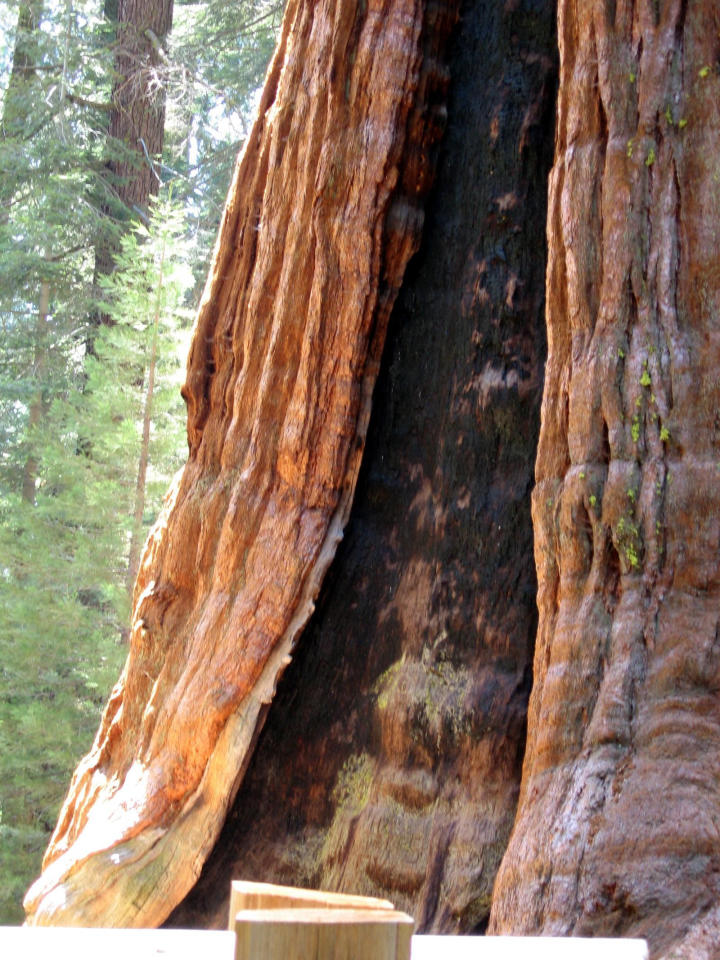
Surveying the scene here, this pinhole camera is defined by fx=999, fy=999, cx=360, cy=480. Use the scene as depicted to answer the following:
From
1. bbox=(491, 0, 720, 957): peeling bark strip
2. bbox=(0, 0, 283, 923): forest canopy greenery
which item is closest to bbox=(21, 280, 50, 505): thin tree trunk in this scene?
bbox=(0, 0, 283, 923): forest canopy greenery

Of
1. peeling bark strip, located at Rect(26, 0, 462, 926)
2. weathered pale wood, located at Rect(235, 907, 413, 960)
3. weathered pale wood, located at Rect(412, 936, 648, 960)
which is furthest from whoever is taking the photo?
peeling bark strip, located at Rect(26, 0, 462, 926)

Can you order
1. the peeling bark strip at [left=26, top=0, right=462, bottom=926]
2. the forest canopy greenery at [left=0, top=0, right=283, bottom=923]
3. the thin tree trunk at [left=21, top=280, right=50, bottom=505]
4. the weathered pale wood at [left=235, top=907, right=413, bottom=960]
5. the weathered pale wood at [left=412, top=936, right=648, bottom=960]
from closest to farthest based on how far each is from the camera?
the weathered pale wood at [left=235, top=907, right=413, bottom=960]
the weathered pale wood at [left=412, top=936, right=648, bottom=960]
the peeling bark strip at [left=26, top=0, right=462, bottom=926]
the forest canopy greenery at [left=0, top=0, right=283, bottom=923]
the thin tree trunk at [left=21, top=280, right=50, bottom=505]

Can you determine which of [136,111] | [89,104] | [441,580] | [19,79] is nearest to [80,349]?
[89,104]

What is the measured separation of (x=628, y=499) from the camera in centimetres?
235

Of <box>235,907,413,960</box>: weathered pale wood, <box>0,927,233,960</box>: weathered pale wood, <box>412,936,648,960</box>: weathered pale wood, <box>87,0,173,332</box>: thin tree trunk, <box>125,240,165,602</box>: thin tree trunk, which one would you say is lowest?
<box>0,927,233,960</box>: weathered pale wood

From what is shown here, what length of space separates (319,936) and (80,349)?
15.0 m

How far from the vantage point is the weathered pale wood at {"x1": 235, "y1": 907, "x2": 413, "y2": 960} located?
3.08 feet

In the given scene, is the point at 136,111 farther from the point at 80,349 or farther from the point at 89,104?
the point at 80,349

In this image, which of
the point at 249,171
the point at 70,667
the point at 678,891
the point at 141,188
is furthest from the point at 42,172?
the point at 678,891

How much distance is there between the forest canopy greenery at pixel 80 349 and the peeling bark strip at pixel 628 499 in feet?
19.7

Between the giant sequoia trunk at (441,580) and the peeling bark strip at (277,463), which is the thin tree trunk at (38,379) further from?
the giant sequoia trunk at (441,580)

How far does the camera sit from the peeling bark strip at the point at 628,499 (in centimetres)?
204

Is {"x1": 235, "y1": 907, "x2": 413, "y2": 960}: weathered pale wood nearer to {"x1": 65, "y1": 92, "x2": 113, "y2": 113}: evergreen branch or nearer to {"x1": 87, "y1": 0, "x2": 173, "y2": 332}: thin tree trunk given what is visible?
{"x1": 87, "y1": 0, "x2": 173, "y2": 332}: thin tree trunk

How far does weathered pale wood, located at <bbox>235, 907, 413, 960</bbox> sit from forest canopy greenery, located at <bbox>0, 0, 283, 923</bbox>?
23.9ft
